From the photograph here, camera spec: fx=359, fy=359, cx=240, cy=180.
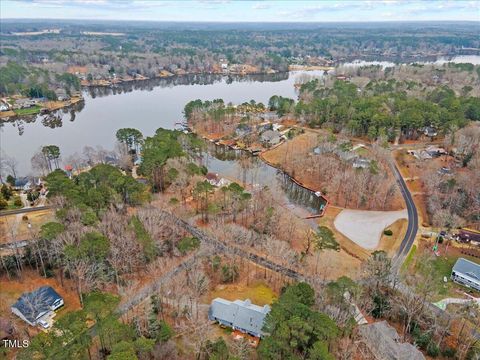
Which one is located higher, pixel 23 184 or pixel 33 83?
pixel 33 83

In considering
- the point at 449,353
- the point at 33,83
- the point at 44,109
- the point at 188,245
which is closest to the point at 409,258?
the point at 449,353

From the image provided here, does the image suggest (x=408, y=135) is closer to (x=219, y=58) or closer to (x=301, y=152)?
(x=301, y=152)

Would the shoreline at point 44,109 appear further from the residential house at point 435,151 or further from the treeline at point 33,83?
the residential house at point 435,151

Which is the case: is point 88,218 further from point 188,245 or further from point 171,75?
point 171,75

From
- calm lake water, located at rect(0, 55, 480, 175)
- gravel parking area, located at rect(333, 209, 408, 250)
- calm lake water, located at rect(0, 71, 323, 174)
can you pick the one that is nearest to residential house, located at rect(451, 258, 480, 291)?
gravel parking area, located at rect(333, 209, 408, 250)

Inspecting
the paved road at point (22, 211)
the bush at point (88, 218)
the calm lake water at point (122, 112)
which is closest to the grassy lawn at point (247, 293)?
the bush at point (88, 218)

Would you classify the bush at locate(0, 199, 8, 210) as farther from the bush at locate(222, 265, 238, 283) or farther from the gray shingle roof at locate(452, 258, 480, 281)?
the gray shingle roof at locate(452, 258, 480, 281)

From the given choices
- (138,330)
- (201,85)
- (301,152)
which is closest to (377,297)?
(138,330)

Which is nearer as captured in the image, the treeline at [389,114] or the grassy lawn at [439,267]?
the grassy lawn at [439,267]
